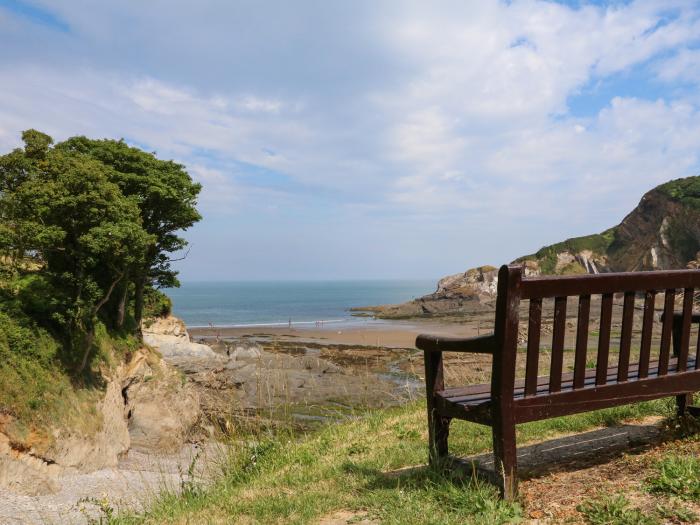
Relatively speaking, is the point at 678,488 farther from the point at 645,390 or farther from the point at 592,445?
the point at 592,445

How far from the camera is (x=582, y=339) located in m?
3.58

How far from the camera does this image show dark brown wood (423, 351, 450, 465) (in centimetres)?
425

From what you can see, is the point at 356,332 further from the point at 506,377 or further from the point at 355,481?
the point at 506,377

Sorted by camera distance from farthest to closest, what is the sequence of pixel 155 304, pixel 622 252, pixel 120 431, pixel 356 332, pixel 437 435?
pixel 622 252, pixel 356 332, pixel 155 304, pixel 120 431, pixel 437 435

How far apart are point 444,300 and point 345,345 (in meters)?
44.7

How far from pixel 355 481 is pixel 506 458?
5.08 ft

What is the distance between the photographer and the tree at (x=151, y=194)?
25812mm

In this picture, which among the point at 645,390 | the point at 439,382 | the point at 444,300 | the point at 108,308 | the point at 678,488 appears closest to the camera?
the point at 678,488

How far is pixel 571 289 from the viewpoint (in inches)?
136

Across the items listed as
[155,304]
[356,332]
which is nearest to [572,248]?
[356,332]

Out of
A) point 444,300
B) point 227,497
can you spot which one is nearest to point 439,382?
point 227,497

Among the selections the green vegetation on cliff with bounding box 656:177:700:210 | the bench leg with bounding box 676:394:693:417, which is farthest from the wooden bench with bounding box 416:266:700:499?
the green vegetation on cliff with bounding box 656:177:700:210

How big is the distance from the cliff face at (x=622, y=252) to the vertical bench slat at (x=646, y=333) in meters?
76.8

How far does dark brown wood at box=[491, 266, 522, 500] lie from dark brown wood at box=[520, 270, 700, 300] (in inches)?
4.4
